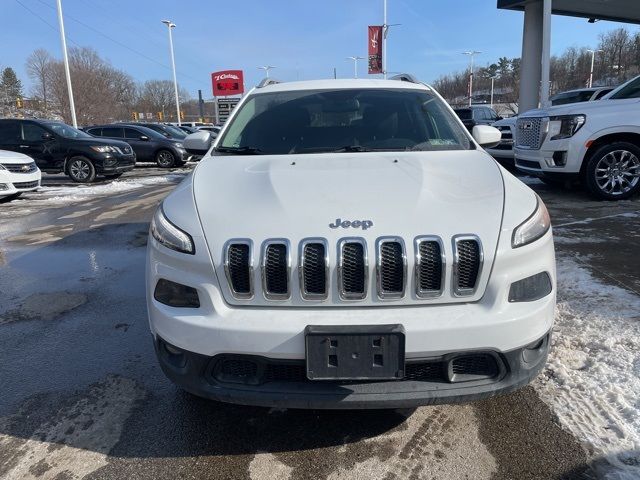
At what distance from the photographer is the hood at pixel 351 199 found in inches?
83.8

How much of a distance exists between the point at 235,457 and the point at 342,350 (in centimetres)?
82

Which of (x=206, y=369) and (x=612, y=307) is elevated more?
(x=206, y=369)

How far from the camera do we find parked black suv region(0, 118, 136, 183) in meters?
13.1

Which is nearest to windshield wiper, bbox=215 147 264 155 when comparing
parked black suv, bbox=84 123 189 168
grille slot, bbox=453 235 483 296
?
grille slot, bbox=453 235 483 296

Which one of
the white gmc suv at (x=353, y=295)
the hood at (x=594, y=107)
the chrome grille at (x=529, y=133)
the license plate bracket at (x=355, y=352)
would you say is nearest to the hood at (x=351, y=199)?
the white gmc suv at (x=353, y=295)

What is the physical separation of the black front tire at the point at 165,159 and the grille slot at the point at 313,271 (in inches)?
626

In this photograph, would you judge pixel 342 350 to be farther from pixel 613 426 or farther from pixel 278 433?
pixel 613 426

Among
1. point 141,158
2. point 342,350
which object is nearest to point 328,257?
point 342,350

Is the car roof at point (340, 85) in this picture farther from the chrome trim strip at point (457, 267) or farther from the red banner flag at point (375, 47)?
the red banner flag at point (375, 47)

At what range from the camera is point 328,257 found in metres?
2.06

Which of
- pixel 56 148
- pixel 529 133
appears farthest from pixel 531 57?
pixel 56 148

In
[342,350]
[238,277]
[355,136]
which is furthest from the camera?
[355,136]

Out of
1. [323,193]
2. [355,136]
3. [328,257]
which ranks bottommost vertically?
[328,257]

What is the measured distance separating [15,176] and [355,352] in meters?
10.5
